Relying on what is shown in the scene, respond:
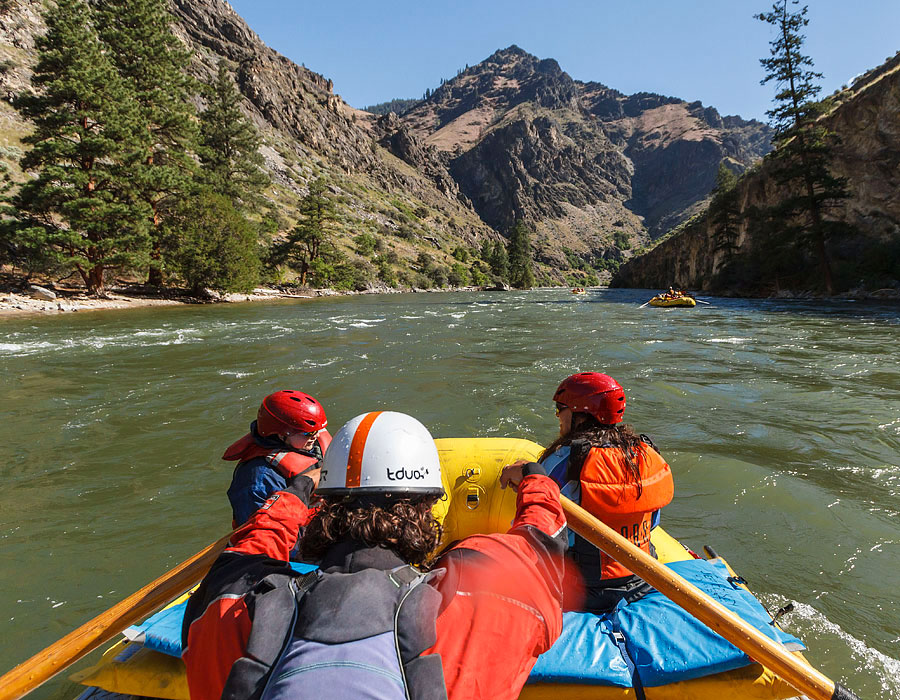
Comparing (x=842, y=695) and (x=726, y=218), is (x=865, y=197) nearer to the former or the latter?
(x=726, y=218)

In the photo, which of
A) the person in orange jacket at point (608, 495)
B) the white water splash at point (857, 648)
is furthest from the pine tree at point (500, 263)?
the person in orange jacket at point (608, 495)

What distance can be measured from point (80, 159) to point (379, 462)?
95.8ft

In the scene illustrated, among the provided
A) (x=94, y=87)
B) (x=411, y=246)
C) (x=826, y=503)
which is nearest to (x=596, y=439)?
(x=826, y=503)

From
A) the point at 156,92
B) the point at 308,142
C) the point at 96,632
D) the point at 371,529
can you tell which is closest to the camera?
the point at 371,529

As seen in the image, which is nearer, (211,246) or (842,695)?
(842,695)

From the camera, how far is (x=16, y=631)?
2.82 meters

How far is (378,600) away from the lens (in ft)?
3.37

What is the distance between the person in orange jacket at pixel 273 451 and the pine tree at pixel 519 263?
296 feet

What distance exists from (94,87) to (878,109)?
42.6m

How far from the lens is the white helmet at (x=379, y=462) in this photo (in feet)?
4.57

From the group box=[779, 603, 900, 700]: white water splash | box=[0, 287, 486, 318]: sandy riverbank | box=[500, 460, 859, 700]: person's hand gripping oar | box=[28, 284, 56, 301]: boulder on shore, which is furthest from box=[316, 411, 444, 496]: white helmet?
box=[28, 284, 56, 301]: boulder on shore

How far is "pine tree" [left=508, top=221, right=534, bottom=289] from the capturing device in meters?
91.7

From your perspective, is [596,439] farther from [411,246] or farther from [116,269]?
[411,246]

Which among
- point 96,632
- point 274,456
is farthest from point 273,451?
point 96,632
